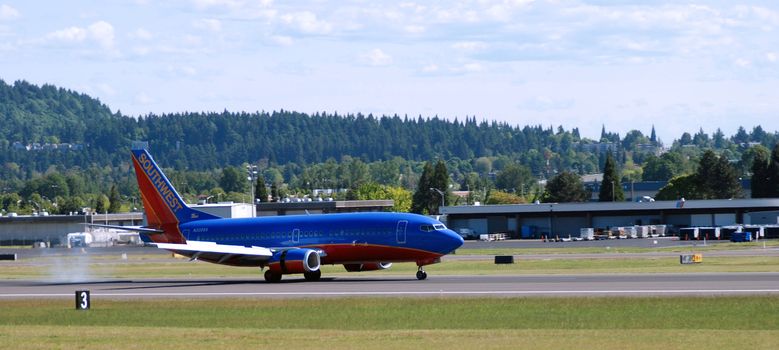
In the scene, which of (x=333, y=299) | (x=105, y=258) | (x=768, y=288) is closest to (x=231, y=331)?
(x=333, y=299)

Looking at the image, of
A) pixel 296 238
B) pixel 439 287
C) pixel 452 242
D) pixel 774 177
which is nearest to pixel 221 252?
pixel 296 238

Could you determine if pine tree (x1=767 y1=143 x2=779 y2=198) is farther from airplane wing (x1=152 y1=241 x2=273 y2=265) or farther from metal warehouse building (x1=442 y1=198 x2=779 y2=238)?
airplane wing (x1=152 y1=241 x2=273 y2=265)

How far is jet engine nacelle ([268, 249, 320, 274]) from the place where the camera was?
66438 millimetres

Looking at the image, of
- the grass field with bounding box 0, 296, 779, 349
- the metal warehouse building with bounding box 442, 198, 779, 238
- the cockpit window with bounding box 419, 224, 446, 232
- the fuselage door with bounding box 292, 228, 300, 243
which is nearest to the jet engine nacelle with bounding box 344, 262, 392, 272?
the fuselage door with bounding box 292, 228, 300, 243

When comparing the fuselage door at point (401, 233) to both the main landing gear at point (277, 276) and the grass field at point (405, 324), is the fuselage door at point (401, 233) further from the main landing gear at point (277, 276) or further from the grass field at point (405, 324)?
the grass field at point (405, 324)

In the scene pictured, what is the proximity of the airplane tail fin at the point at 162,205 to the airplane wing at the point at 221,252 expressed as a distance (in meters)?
5.32

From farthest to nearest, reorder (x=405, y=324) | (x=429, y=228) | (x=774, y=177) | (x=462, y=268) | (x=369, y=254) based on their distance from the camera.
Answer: (x=774, y=177), (x=462, y=268), (x=369, y=254), (x=429, y=228), (x=405, y=324)

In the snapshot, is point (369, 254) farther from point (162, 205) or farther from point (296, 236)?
point (162, 205)

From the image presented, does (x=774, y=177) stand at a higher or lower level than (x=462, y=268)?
higher

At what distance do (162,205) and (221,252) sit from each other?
27.5 ft

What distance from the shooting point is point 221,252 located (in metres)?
67.9

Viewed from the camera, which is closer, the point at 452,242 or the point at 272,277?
the point at 452,242

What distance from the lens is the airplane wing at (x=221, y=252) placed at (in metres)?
67.9

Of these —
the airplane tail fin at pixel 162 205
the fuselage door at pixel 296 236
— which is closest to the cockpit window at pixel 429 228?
the fuselage door at pixel 296 236
